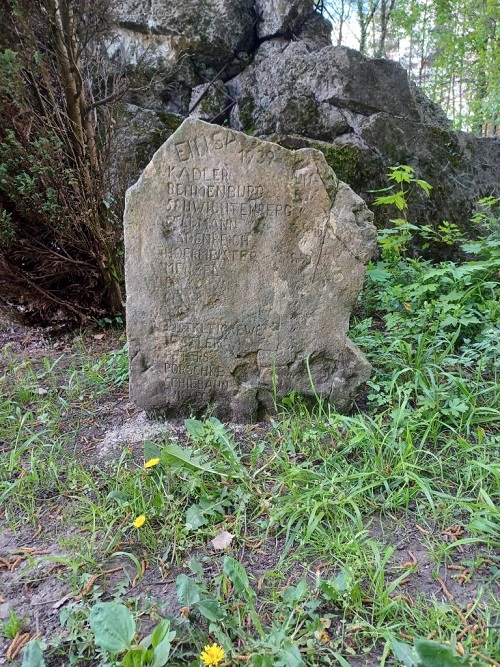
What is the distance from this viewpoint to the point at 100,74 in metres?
3.98

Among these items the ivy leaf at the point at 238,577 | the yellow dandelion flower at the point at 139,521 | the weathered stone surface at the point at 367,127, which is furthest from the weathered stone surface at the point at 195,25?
the ivy leaf at the point at 238,577

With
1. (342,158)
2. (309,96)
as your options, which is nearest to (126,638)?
(342,158)

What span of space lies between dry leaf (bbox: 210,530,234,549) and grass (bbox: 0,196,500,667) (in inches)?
0.6

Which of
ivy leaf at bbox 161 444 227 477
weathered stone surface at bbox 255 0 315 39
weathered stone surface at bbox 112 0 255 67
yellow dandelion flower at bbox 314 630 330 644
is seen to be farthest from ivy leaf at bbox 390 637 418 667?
weathered stone surface at bbox 255 0 315 39

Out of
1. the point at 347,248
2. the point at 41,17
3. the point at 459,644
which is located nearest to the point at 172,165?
the point at 347,248

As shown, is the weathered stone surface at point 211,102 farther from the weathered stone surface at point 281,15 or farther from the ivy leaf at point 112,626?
the ivy leaf at point 112,626

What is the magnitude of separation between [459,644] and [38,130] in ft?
11.6

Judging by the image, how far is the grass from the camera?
4.99 feet

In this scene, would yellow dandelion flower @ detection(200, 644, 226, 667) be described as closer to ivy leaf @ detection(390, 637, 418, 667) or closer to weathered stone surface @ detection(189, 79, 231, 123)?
ivy leaf @ detection(390, 637, 418, 667)

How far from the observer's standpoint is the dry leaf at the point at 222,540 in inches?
73.6

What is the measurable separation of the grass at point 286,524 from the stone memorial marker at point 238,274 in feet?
0.68

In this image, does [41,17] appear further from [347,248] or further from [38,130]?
[347,248]

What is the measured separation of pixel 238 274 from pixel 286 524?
1210mm

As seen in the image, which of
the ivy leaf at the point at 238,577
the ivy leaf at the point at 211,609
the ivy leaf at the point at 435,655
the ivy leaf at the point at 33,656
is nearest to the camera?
the ivy leaf at the point at 435,655
